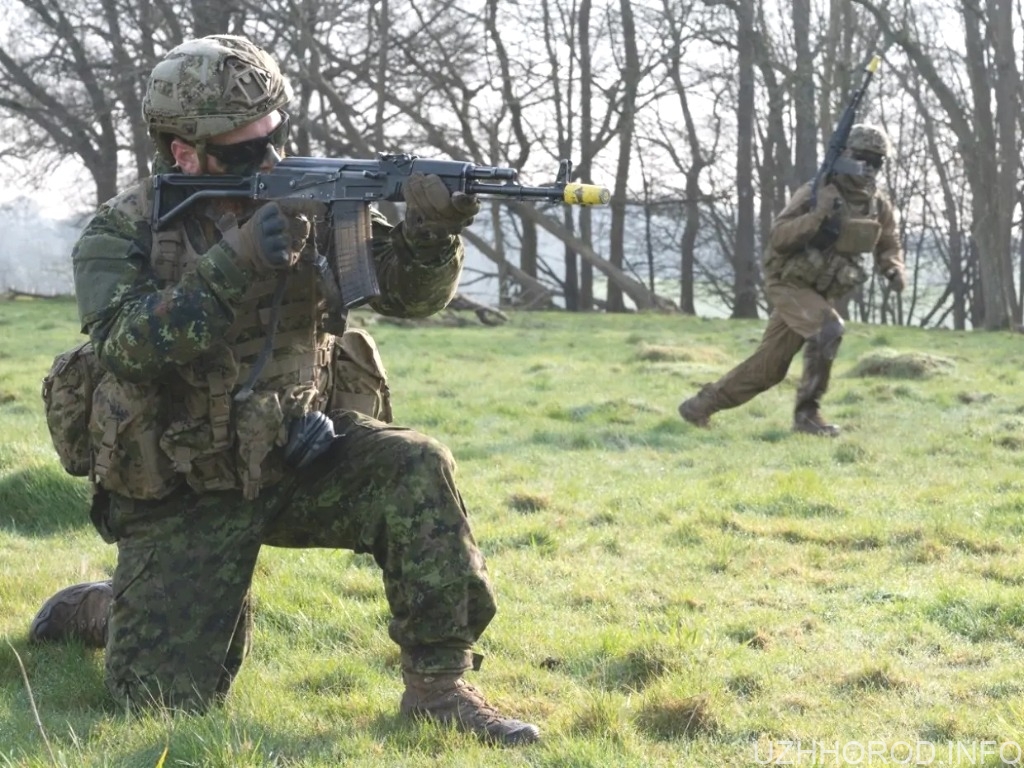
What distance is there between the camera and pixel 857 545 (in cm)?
625

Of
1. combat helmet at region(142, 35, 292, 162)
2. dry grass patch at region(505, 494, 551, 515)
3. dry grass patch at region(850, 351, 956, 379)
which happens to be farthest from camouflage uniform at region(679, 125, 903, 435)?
A: combat helmet at region(142, 35, 292, 162)

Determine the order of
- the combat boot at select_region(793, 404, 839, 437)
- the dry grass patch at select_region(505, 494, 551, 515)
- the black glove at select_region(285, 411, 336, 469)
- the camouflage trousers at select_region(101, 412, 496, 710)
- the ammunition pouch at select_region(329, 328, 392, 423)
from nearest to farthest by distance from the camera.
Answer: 1. the camouflage trousers at select_region(101, 412, 496, 710)
2. the black glove at select_region(285, 411, 336, 469)
3. the ammunition pouch at select_region(329, 328, 392, 423)
4. the dry grass patch at select_region(505, 494, 551, 515)
5. the combat boot at select_region(793, 404, 839, 437)

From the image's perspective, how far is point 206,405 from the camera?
4.04m

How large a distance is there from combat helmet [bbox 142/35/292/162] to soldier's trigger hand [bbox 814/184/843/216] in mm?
6336

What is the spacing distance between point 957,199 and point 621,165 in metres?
12.1

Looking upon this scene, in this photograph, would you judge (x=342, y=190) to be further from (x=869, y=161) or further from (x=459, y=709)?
(x=869, y=161)

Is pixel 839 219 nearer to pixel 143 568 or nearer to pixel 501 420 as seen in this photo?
pixel 501 420

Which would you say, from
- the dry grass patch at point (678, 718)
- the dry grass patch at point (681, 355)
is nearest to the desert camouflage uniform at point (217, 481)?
the dry grass patch at point (678, 718)

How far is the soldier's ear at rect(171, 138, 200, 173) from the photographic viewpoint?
13.8 ft

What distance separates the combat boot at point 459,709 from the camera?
3539 millimetres

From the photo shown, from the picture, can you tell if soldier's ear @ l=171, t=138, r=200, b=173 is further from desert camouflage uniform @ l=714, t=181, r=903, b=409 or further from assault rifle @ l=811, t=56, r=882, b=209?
assault rifle @ l=811, t=56, r=882, b=209

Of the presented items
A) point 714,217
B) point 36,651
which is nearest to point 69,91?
point 714,217

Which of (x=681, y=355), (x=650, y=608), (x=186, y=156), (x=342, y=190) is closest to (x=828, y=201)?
(x=650, y=608)

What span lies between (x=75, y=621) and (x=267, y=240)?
5.68ft
